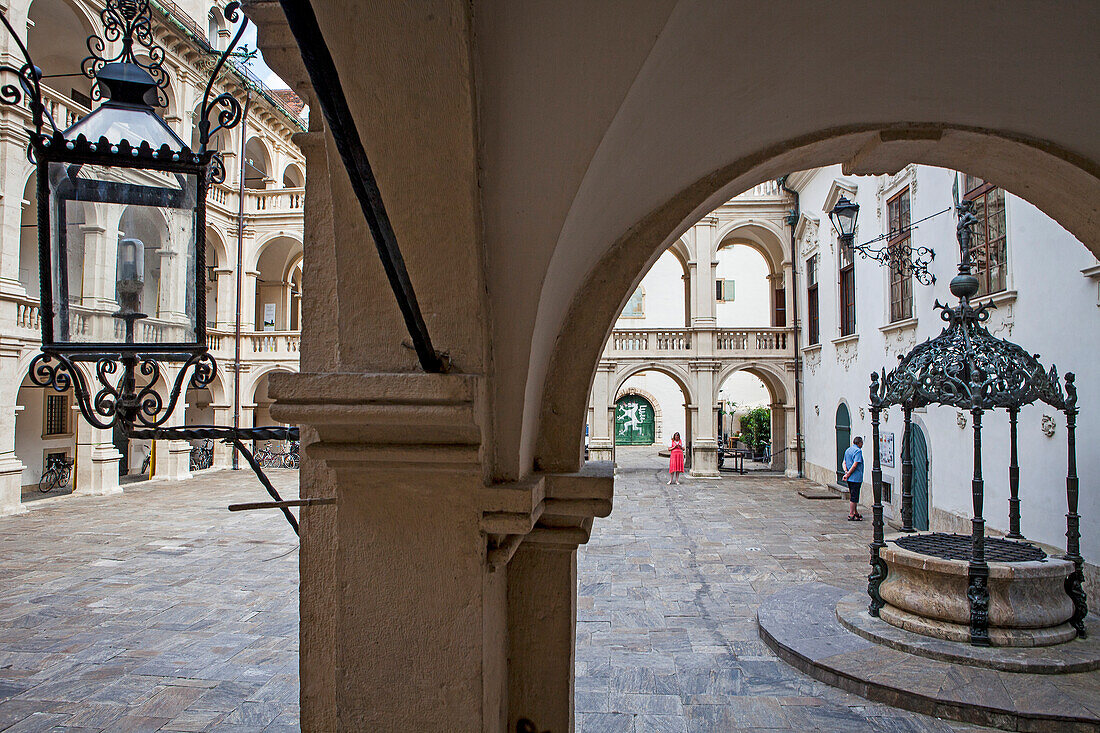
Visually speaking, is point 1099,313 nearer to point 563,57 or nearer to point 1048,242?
point 1048,242

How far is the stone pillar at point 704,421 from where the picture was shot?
1794 cm

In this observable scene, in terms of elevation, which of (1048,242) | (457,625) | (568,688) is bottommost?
(568,688)

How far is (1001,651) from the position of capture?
204 inches

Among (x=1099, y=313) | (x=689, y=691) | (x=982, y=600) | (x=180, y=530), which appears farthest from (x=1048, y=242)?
(x=180, y=530)

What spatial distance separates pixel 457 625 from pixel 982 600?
527 cm

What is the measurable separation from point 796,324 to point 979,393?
1268cm

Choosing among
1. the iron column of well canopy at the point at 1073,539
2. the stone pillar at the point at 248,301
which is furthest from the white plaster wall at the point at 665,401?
the iron column of well canopy at the point at 1073,539

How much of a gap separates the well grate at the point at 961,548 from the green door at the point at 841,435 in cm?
747

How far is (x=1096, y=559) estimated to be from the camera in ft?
20.6

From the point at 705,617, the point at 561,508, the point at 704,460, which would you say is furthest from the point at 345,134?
the point at 704,460

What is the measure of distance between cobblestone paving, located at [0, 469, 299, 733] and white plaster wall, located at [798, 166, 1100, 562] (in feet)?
23.7

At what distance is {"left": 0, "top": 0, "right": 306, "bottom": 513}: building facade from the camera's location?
41.8 ft

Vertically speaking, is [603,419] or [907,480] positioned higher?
[603,419]

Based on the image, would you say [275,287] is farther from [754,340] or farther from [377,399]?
[377,399]
